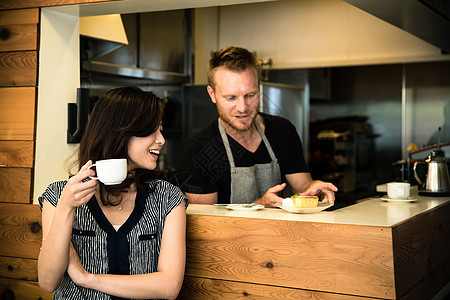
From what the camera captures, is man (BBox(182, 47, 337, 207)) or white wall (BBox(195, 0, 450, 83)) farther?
white wall (BBox(195, 0, 450, 83))

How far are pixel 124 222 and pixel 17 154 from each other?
0.90 meters

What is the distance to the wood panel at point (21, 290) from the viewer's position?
2.49 metres

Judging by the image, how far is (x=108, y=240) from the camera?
1.88 metres

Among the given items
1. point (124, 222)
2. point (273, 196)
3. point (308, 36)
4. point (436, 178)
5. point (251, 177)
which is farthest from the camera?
point (308, 36)

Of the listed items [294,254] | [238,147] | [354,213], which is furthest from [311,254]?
[238,147]

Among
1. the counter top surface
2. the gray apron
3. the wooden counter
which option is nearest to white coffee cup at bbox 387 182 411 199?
the counter top surface

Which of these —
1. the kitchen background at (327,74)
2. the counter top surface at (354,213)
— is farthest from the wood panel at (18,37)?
the kitchen background at (327,74)

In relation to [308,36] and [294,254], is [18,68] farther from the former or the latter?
[308,36]

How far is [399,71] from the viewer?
204 inches

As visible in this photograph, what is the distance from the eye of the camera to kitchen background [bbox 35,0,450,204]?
5039 millimetres

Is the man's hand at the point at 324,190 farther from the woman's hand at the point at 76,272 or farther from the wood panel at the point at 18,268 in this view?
the wood panel at the point at 18,268

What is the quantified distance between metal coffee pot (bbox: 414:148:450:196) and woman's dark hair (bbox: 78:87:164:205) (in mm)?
1724

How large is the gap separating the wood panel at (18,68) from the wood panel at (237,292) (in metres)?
1.16

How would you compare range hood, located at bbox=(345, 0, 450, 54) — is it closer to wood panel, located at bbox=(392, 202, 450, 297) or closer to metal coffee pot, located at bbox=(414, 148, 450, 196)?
metal coffee pot, located at bbox=(414, 148, 450, 196)
